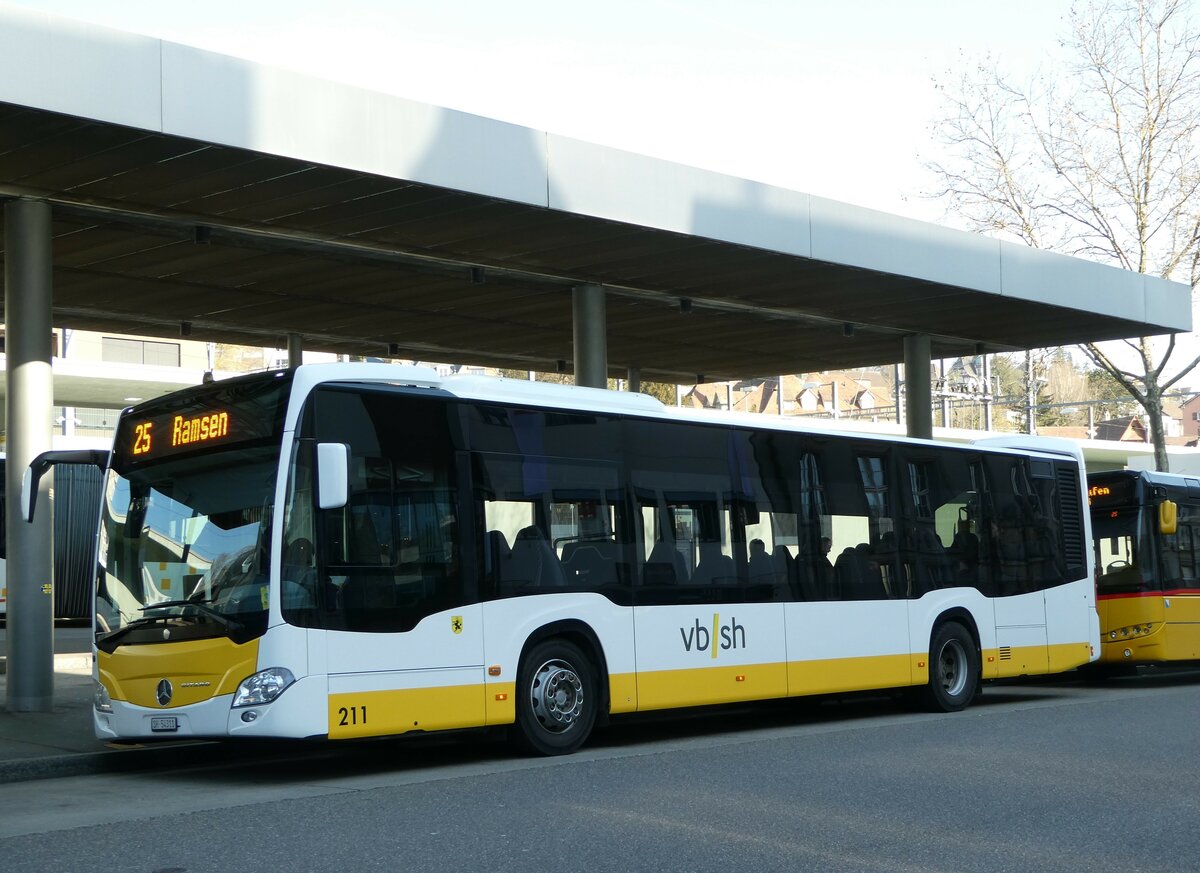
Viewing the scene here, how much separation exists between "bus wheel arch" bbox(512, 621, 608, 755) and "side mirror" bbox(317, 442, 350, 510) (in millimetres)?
2375

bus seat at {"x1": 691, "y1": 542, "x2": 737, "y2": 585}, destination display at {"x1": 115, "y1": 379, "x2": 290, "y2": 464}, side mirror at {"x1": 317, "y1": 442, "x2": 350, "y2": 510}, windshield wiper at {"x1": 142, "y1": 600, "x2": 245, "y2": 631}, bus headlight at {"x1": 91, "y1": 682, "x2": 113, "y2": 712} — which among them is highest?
destination display at {"x1": 115, "y1": 379, "x2": 290, "y2": 464}

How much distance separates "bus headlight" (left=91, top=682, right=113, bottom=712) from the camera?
10.8 meters

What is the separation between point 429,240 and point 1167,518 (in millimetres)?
10611

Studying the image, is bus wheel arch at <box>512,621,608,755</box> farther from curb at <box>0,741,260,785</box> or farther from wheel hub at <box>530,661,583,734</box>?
curb at <box>0,741,260,785</box>

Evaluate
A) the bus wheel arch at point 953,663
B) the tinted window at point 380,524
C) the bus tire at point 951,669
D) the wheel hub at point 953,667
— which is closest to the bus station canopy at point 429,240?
the tinted window at point 380,524

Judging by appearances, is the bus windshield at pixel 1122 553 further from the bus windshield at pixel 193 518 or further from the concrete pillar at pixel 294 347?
the bus windshield at pixel 193 518

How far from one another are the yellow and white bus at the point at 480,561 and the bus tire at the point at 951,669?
7 cm

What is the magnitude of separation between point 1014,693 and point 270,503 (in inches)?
491

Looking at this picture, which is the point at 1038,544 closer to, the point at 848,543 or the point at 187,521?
the point at 848,543

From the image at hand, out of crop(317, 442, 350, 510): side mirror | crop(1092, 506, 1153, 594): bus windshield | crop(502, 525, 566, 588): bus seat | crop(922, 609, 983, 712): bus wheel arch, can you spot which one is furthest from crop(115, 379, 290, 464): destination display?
crop(1092, 506, 1153, 594): bus windshield

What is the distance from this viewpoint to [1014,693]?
19391mm

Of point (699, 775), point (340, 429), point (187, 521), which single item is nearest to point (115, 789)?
point (187, 521)

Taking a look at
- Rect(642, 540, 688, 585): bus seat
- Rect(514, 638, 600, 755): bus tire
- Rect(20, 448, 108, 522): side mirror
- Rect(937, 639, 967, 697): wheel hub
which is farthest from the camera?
Rect(937, 639, 967, 697): wheel hub

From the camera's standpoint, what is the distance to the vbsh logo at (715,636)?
1296cm
